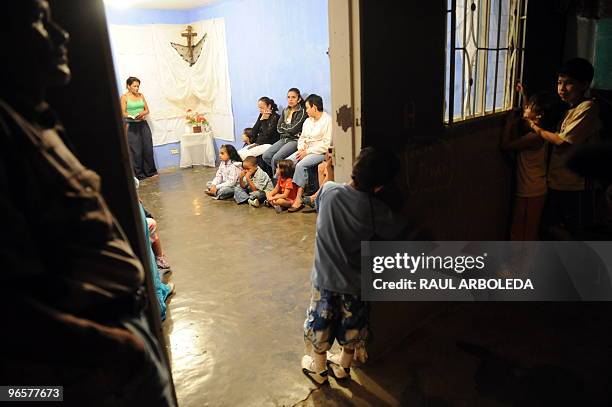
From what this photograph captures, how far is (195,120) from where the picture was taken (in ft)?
24.6

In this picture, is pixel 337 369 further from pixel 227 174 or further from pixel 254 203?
pixel 227 174

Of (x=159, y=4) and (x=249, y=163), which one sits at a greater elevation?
(x=159, y=4)

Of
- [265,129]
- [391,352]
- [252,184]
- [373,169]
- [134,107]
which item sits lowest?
[391,352]

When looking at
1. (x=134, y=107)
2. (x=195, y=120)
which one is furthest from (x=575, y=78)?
(x=195, y=120)

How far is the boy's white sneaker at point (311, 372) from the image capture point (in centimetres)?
212

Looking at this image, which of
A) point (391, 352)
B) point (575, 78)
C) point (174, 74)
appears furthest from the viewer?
point (174, 74)

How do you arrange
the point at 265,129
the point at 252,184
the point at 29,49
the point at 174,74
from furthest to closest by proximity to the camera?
1. the point at 174,74
2. the point at 265,129
3. the point at 252,184
4. the point at 29,49

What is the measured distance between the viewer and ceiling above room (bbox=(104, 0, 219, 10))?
20.0 ft

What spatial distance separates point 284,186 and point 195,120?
317cm

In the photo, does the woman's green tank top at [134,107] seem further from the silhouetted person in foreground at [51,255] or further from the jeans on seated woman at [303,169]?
the silhouetted person in foreground at [51,255]

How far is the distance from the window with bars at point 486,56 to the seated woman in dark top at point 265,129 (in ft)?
10.9

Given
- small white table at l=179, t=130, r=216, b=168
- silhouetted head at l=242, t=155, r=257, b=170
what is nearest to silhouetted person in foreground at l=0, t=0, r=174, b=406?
silhouetted head at l=242, t=155, r=257, b=170

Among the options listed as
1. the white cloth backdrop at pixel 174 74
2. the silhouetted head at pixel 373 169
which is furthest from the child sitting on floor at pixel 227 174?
the silhouetted head at pixel 373 169

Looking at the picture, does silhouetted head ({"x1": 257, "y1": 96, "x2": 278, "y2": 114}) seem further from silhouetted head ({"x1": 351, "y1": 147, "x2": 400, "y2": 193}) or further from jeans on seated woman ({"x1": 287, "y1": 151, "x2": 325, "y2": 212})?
silhouetted head ({"x1": 351, "y1": 147, "x2": 400, "y2": 193})
